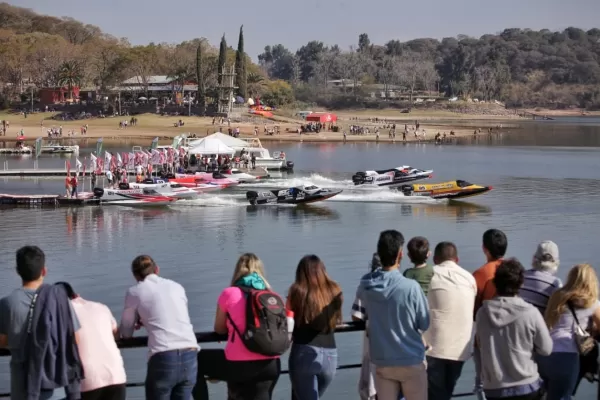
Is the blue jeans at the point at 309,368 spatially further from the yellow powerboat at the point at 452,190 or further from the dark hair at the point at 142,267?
the yellow powerboat at the point at 452,190

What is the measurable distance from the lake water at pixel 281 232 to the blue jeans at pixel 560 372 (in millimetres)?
5814

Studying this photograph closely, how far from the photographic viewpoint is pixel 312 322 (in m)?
7.89

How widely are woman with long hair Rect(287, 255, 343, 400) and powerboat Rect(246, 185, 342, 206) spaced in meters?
41.8

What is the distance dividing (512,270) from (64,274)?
26083 millimetres

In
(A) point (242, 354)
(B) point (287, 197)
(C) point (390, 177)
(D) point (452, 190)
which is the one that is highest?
(A) point (242, 354)

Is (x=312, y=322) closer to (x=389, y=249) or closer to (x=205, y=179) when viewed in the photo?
(x=389, y=249)

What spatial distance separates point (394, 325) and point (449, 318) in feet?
2.44

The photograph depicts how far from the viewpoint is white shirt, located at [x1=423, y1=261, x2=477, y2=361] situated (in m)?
8.20

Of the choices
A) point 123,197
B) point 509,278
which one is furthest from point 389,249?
point 123,197

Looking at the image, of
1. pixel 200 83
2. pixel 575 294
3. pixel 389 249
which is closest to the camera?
pixel 389 249

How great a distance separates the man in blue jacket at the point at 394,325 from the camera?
25.1ft

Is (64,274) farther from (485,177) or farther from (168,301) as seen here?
(485,177)

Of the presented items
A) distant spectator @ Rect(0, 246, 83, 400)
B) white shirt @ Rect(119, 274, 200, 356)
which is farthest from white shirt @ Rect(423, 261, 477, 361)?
distant spectator @ Rect(0, 246, 83, 400)

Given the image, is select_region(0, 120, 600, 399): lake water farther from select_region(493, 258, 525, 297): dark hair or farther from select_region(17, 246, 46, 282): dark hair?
select_region(17, 246, 46, 282): dark hair
